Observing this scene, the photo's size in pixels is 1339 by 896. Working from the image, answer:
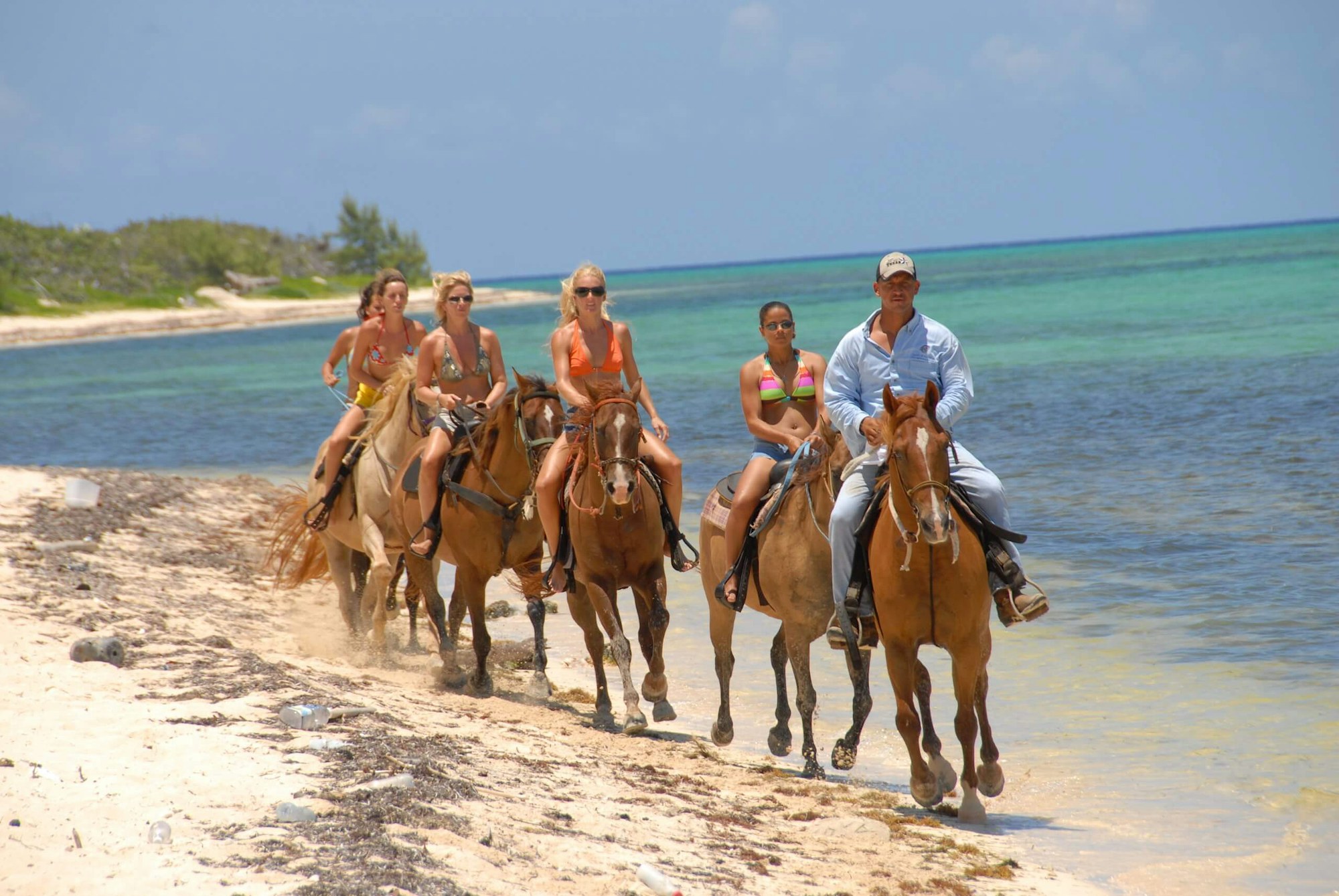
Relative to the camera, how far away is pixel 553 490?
28.7 ft

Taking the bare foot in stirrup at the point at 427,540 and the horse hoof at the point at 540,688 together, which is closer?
the horse hoof at the point at 540,688

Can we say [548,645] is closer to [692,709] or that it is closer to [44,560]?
[692,709]

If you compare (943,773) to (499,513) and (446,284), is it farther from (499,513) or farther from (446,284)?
(446,284)

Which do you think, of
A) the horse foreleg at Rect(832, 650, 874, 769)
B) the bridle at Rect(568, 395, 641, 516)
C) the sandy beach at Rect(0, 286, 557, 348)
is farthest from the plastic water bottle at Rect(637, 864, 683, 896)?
the sandy beach at Rect(0, 286, 557, 348)

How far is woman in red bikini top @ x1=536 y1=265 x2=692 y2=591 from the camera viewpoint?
8.68 metres

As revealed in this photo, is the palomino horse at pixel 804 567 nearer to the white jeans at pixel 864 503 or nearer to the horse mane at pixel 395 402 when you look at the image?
the white jeans at pixel 864 503

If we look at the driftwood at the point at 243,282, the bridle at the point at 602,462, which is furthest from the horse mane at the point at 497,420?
the driftwood at the point at 243,282

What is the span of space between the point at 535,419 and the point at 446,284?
1.29 m

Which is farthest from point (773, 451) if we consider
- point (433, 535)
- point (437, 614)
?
point (437, 614)

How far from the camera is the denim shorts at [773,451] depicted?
799 centimetres

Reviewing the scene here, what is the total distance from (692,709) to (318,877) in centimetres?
489

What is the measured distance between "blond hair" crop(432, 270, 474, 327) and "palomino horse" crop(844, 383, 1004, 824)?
4.10m

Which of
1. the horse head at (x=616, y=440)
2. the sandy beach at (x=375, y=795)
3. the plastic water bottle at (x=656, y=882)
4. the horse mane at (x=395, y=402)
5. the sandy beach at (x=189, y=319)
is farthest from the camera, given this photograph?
the sandy beach at (x=189, y=319)

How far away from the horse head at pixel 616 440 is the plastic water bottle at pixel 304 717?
205cm
